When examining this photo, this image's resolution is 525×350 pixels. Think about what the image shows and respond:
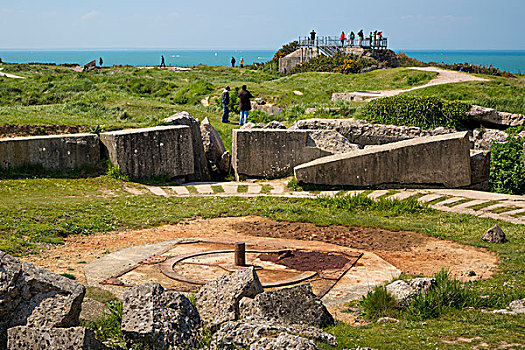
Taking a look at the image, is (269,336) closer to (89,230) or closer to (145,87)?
(89,230)

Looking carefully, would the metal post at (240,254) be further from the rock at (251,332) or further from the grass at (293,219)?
the rock at (251,332)

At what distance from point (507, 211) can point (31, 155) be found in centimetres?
1029

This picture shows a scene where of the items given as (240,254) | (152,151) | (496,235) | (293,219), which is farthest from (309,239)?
(152,151)

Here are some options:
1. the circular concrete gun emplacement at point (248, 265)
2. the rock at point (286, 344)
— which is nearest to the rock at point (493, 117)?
the circular concrete gun emplacement at point (248, 265)

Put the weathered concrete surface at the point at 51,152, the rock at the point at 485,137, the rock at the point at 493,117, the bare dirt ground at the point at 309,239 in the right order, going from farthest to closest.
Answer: the rock at the point at 493,117 → the rock at the point at 485,137 → the weathered concrete surface at the point at 51,152 → the bare dirt ground at the point at 309,239

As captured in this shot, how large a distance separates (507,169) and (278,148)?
5615mm

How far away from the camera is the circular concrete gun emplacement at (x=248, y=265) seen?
24.1ft

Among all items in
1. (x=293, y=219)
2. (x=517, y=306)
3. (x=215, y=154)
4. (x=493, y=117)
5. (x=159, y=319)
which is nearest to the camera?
(x=159, y=319)

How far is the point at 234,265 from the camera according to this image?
7977mm

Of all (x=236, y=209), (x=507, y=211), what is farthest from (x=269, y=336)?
(x=507, y=211)

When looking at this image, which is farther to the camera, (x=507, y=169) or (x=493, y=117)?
(x=493, y=117)

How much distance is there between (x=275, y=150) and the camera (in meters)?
15.8

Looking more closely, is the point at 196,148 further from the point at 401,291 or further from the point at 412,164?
the point at 401,291

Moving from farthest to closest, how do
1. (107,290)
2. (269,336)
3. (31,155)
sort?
(31,155) < (107,290) < (269,336)
